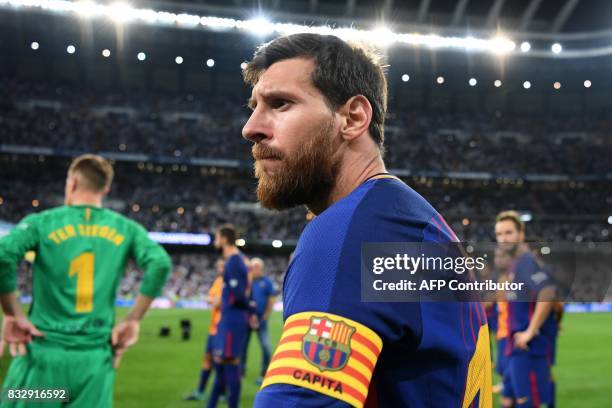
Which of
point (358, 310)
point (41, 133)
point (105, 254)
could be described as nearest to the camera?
point (358, 310)

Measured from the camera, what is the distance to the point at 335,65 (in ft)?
4.78

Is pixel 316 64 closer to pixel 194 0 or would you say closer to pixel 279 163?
pixel 279 163

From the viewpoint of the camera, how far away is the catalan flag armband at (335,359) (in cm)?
104

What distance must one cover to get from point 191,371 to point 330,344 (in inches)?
463

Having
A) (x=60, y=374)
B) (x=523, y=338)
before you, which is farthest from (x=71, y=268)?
(x=523, y=338)

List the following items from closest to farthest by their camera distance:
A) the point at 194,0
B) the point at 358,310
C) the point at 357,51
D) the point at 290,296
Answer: the point at 358,310, the point at 290,296, the point at 357,51, the point at 194,0

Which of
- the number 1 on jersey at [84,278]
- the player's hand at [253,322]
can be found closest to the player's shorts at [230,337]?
the player's hand at [253,322]

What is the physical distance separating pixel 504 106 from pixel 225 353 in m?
51.3

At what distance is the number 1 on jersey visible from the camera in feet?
12.2

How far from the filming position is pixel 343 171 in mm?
1466

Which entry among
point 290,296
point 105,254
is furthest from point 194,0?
point 290,296

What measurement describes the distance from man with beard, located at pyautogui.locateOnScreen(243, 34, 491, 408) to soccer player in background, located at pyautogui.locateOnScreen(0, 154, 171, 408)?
2.60 meters

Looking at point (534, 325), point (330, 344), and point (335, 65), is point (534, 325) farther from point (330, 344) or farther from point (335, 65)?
point (330, 344)

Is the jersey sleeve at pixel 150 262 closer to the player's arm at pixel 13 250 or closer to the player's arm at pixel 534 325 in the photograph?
the player's arm at pixel 13 250
